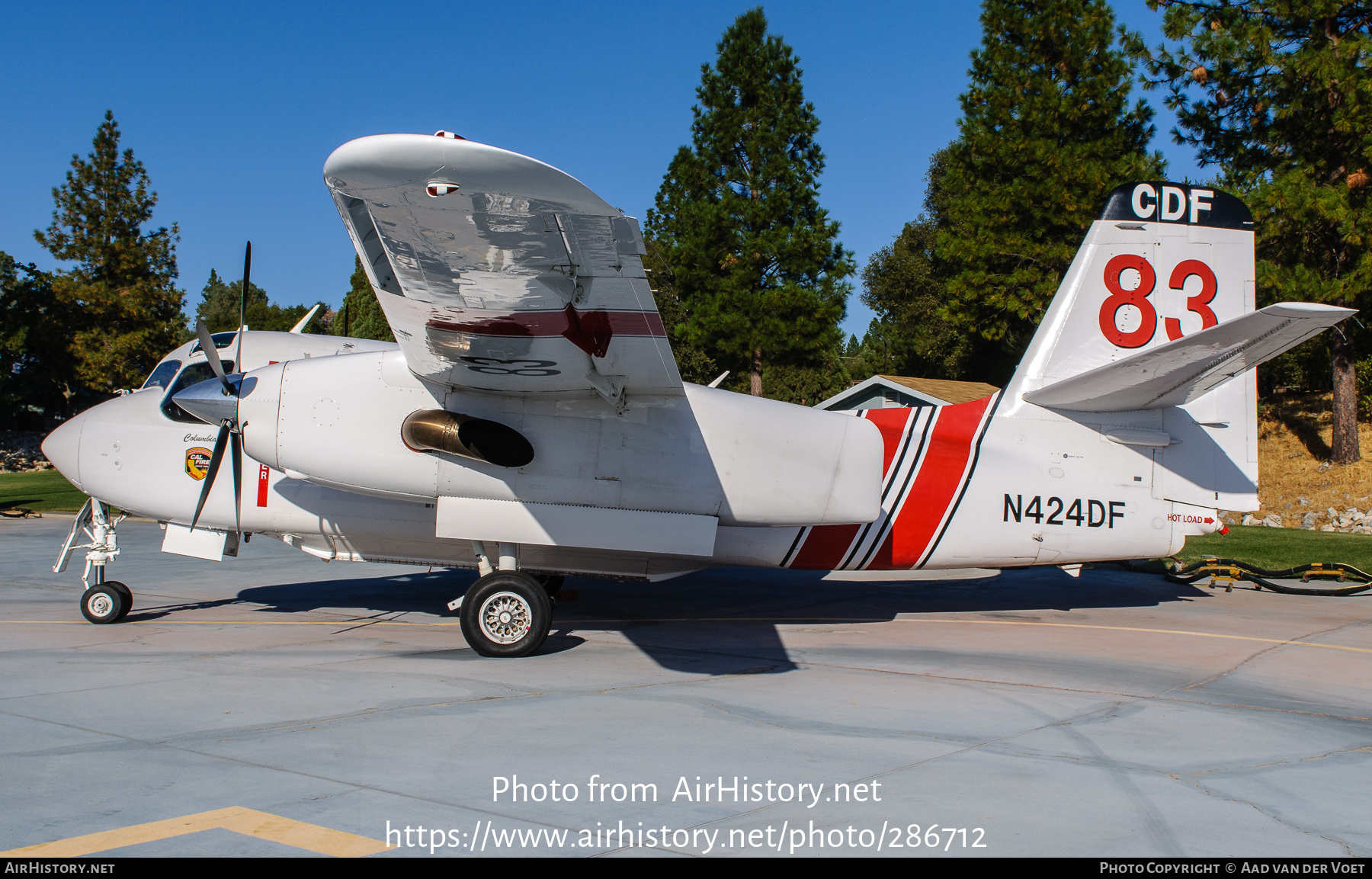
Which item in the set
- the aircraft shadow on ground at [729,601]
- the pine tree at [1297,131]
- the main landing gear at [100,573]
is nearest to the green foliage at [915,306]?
the pine tree at [1297,131]

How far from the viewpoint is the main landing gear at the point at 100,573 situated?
33.8ft

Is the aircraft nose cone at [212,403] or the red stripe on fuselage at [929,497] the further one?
the red stripe on fuselage at [929,497]

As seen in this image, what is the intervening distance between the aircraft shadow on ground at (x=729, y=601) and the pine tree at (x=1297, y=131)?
12046 mm

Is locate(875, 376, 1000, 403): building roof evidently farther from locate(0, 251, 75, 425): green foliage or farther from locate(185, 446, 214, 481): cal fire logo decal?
locate(0, 251, 75, 425): green foliage

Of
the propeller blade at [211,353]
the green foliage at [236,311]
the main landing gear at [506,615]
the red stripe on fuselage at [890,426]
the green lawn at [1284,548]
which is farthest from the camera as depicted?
the green foliage at [236,311]

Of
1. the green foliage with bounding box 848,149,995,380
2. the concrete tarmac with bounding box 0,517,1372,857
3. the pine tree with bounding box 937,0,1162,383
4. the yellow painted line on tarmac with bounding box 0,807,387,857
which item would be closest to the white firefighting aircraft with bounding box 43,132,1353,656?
the concrete tarmac with bounding box 0,517,1372,857

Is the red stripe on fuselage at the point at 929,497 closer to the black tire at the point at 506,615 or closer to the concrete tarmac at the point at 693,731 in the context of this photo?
the concrete tarmac at the point at 693,731

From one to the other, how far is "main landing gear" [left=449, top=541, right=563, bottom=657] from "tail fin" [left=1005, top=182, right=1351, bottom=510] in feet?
19.2

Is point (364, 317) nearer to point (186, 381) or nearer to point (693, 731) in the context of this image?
point (186, 381)

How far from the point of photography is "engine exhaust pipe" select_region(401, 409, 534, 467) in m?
8.86

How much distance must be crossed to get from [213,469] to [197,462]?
0.43 m

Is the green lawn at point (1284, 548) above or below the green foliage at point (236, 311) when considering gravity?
below

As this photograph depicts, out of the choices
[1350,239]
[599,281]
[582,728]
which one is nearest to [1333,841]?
[582,728]

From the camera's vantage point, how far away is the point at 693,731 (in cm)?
614
